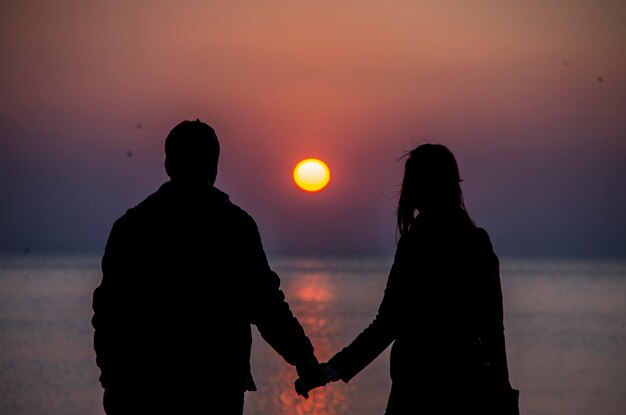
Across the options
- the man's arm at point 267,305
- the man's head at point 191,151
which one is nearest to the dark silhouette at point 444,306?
the man's arm at point 267,305

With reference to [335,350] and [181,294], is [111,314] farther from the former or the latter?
[335,350]

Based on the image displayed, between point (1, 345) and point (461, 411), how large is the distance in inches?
1681

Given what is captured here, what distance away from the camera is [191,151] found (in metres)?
4.61

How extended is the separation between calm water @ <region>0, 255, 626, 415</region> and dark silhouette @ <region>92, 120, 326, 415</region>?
21.0m

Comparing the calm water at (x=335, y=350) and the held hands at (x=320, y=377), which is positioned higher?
the held hands at (x=320, y=377)

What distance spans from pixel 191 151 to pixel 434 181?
100cm

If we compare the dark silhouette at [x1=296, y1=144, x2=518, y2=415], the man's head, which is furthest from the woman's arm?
the man's head

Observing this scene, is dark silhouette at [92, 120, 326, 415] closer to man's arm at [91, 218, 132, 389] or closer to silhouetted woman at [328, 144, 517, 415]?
man's arm at [91, 218, 132, 389]

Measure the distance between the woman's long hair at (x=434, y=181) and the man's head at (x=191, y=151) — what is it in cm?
84

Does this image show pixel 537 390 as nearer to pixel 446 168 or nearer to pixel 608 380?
pixel 608 380

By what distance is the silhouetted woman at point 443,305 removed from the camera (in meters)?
4.56

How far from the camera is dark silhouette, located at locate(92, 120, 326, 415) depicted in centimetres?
449

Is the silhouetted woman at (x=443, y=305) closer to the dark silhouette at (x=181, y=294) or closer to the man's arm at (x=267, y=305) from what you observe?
the man's arm at (x=267, y=305)

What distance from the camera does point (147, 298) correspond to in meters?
4.51
